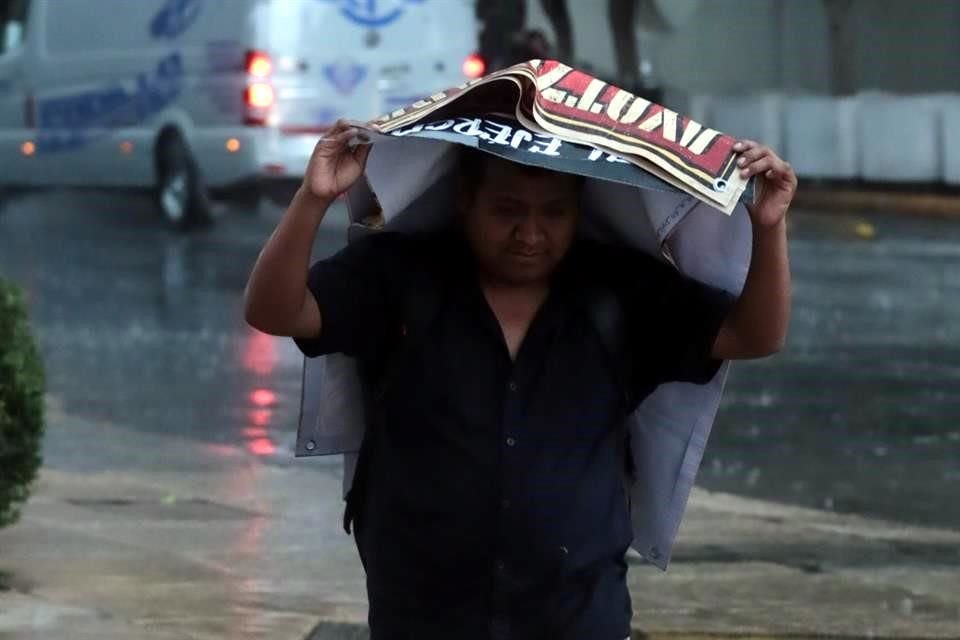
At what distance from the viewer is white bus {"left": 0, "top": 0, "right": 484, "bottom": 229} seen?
1819 cm

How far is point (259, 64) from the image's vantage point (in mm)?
18141

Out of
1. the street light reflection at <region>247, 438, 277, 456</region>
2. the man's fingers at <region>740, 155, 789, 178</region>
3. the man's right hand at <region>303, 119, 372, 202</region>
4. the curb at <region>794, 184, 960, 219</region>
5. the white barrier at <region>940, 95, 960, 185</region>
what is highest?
the man's fingers at <region>740, 155, 789, 178</region>

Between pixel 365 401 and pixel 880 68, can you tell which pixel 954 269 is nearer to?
pixel 365 401

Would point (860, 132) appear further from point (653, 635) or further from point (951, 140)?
point (653, 635)

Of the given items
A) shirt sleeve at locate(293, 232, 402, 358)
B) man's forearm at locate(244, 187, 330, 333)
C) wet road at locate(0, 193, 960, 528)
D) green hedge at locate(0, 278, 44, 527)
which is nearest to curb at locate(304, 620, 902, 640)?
green hedge at locate(0, 278, 44, 527)

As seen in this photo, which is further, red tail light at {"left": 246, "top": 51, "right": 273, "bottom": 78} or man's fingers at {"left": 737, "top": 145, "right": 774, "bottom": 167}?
red tail light at {"left": 246, "top": 51, "right": 273, "bottom": 78}

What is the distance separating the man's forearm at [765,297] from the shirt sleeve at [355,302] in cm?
55

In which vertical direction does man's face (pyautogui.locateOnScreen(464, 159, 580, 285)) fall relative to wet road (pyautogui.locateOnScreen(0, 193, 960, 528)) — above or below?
above

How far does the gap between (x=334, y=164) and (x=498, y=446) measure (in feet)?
1.64

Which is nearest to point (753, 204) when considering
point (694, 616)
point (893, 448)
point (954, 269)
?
point (694, 616)

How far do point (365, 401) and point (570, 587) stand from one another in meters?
0.51

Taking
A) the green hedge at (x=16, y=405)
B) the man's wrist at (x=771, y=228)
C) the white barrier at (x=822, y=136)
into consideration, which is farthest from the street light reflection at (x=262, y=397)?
the white barrier at (x=822, y=136)

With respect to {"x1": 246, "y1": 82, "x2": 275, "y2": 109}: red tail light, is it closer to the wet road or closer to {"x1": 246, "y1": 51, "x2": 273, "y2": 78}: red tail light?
{"x1": 246, "y1": 51, "x2": 273, "y2": 78}: red tail light

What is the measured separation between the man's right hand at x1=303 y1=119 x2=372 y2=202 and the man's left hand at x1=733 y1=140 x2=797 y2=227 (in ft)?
1.89
